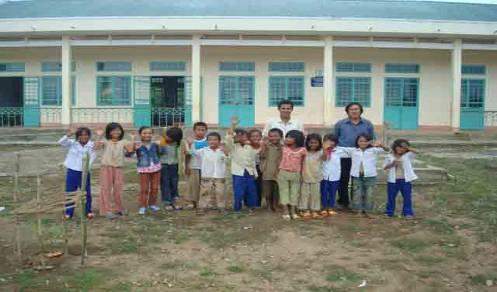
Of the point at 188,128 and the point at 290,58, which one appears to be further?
the point at 290,58

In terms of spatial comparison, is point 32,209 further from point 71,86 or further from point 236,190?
point 71,86

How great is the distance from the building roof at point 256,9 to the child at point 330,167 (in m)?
11.6

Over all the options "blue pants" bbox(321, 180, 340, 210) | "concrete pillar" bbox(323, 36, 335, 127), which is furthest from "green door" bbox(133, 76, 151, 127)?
"blue pants" bbox(321, 180, 340, 210)

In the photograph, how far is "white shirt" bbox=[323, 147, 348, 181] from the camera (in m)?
6.27

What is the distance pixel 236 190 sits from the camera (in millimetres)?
6457

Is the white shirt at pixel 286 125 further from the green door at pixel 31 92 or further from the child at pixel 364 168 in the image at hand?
the green door at pixel 31 92

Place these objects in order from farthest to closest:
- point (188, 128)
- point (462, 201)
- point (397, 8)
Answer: point (397, 8)
point (188, 128)
point (462, 201)

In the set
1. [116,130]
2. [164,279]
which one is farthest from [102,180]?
[164,279]

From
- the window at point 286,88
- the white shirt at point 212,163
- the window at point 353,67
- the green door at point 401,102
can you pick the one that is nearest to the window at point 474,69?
the green door at point 401,102

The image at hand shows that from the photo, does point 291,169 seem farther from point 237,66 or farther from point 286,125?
point 237,66

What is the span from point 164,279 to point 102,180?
2.37 metres

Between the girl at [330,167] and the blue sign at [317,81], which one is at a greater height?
the blue sign at [317,81]

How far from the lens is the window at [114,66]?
56.2 feet

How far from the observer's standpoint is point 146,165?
20.9ft
